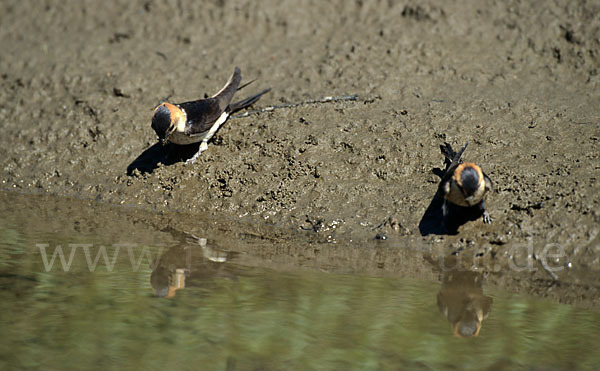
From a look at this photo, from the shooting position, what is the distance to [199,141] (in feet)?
23.9

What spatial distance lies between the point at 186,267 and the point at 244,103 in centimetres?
296

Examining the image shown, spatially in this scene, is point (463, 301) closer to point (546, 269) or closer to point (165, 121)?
point (546, 269)

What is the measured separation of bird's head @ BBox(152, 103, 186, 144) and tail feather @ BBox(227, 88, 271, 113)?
98cm

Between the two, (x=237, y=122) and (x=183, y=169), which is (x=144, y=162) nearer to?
(x=183, y=169)

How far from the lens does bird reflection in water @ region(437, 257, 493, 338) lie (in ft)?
14.3

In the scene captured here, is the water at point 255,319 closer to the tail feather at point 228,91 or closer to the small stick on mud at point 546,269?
the small stick on mud at point 546,269

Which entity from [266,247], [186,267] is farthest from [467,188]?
[186,267]

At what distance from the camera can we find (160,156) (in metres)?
7.55

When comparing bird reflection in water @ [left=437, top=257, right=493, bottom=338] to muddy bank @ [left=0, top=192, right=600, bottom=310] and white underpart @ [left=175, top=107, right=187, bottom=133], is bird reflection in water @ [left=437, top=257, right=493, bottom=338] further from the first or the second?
white underpart @ [left=175, top=107, right=187, bottom=133]

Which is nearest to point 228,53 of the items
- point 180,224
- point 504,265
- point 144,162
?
point 144,162

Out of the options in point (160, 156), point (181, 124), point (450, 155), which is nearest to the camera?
point (450, 155)

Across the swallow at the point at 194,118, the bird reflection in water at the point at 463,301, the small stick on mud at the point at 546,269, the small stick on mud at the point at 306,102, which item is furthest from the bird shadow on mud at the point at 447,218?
the swallow at the point at 194,118

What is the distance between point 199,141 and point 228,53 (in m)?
2.22

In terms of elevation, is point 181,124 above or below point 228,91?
below
